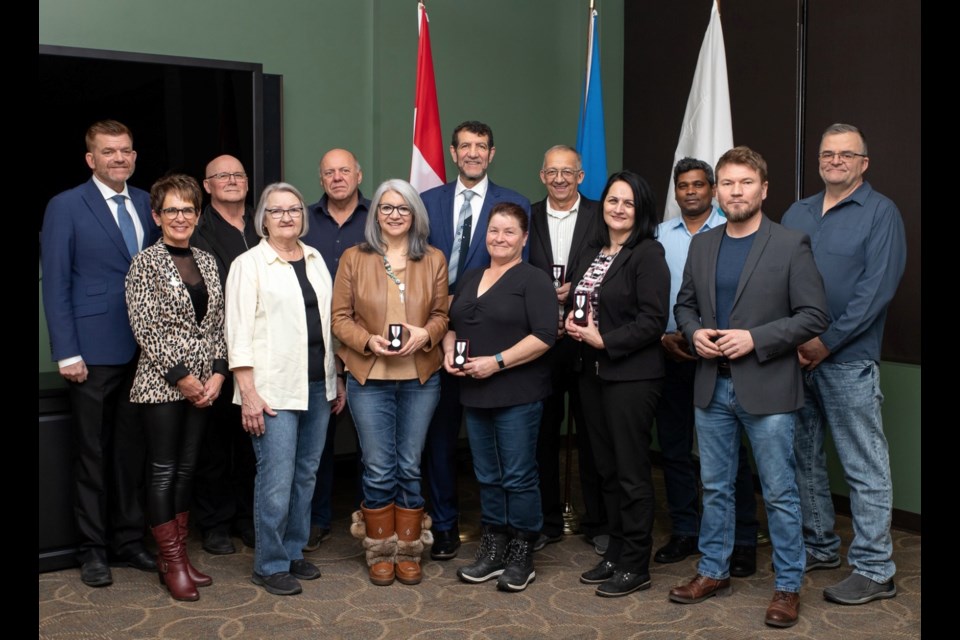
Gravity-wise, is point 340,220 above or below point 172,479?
above

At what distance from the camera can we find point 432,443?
376 centimetres

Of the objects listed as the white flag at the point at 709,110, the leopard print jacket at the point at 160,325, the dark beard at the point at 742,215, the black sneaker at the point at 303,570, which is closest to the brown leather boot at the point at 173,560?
the black sneaker at the point at 303,570

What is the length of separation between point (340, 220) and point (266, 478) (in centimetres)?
119

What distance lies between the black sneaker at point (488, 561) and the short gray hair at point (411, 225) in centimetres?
111

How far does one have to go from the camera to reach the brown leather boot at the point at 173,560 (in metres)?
3.31

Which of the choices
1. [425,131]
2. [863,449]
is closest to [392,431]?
[863,449]

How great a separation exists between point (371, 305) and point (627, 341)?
0.93m

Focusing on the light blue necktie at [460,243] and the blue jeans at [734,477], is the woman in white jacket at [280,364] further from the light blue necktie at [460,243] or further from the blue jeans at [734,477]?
the blue jeans at [734,477]

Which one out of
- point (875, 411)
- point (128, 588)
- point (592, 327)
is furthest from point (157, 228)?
point (875, 411)

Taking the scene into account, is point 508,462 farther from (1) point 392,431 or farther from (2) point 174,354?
(2) point 174,354

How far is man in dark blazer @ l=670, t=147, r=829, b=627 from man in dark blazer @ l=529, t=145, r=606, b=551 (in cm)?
62

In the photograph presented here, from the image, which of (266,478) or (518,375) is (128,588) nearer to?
(266,478)

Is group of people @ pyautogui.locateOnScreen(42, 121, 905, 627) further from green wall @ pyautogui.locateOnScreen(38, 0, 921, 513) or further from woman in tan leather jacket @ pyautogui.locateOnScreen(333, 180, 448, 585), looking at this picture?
green wall @ pyautogui.locateOnScreen(38, 0, 921, 513)

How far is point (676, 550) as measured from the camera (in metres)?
3.74
